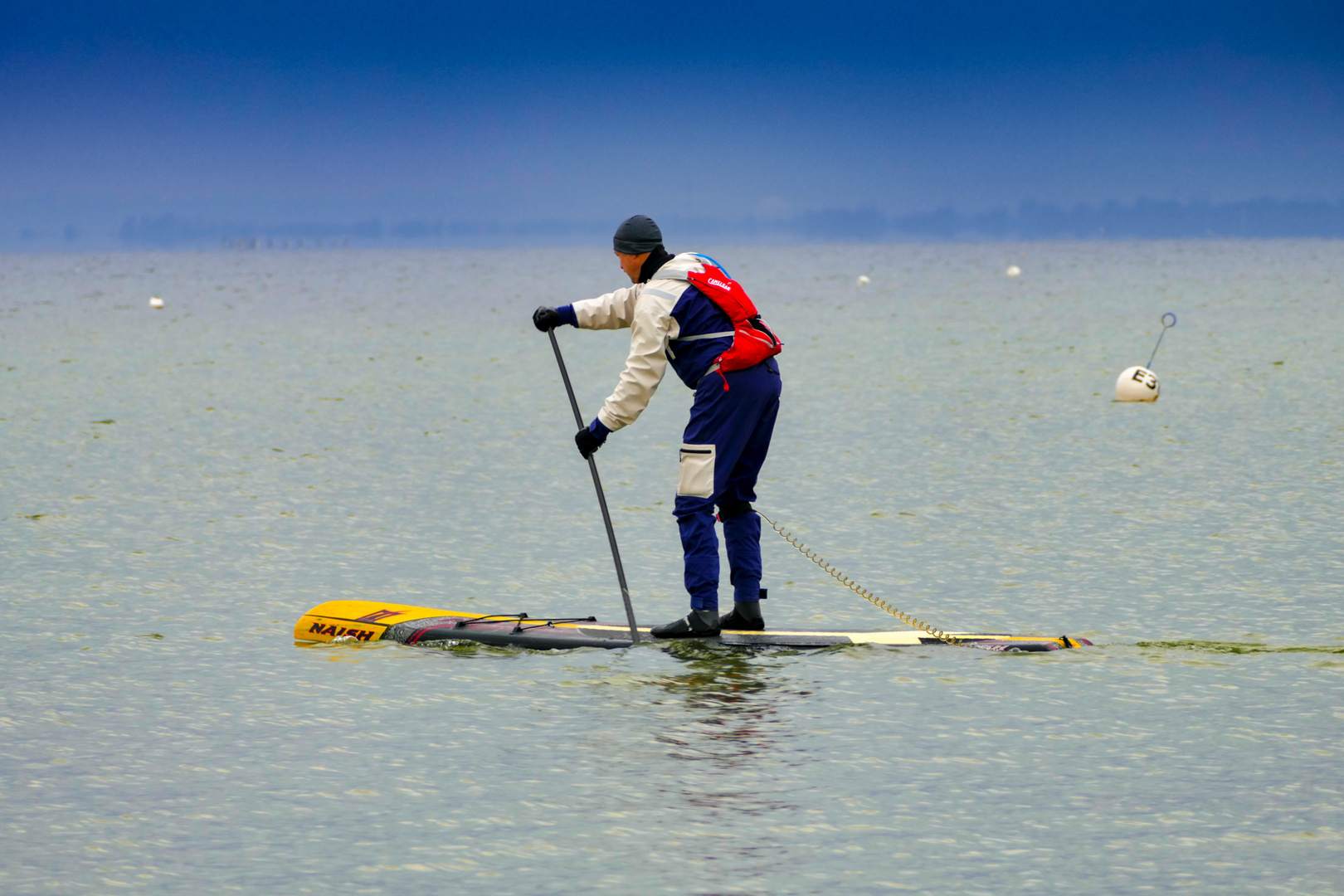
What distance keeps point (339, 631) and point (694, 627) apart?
203 cm

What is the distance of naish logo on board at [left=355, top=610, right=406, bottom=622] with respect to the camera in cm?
952

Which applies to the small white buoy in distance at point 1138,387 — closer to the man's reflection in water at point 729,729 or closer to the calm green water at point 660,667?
the calm green water at point 660,667

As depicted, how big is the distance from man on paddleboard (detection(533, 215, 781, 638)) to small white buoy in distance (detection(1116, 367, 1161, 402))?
14.7 meters

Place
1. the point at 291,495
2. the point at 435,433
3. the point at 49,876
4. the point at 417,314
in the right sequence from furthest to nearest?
the point at 417,314 < the point at 435,433 < the point at 291,495 < the point at 49,876

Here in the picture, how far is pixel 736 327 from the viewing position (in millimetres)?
8875

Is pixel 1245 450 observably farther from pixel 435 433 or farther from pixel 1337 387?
pixel 435 433

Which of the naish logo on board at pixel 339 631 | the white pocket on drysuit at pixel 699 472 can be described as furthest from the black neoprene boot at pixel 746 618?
the naish logo on board at pixel 339 631

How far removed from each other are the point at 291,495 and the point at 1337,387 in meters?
15.7

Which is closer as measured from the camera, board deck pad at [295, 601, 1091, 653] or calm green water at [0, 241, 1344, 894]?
calm green water at [0, 241, 1344, 894]

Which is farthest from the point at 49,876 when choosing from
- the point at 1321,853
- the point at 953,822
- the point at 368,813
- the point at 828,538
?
the point at 828,538

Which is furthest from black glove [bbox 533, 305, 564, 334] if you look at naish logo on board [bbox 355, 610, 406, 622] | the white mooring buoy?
the white mooring buoy

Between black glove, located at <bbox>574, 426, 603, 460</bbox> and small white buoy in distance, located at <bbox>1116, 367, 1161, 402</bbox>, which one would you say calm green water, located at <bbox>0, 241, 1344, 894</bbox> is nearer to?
small white buoy in distance, located at <bbox>1116, 367, 1161, 402</bbox>

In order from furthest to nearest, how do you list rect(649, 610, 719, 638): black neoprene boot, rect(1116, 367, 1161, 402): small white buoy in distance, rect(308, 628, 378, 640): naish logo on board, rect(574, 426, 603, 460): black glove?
rect(1116, 367, 1161, 402): small white buoy in distance
rect(308, 628, 378, 640): naish logo on board
rect(649, 610, 719, 638): black neoprene boot
rect(574, 426, 603, 460): black glove

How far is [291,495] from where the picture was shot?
49.1 feet
